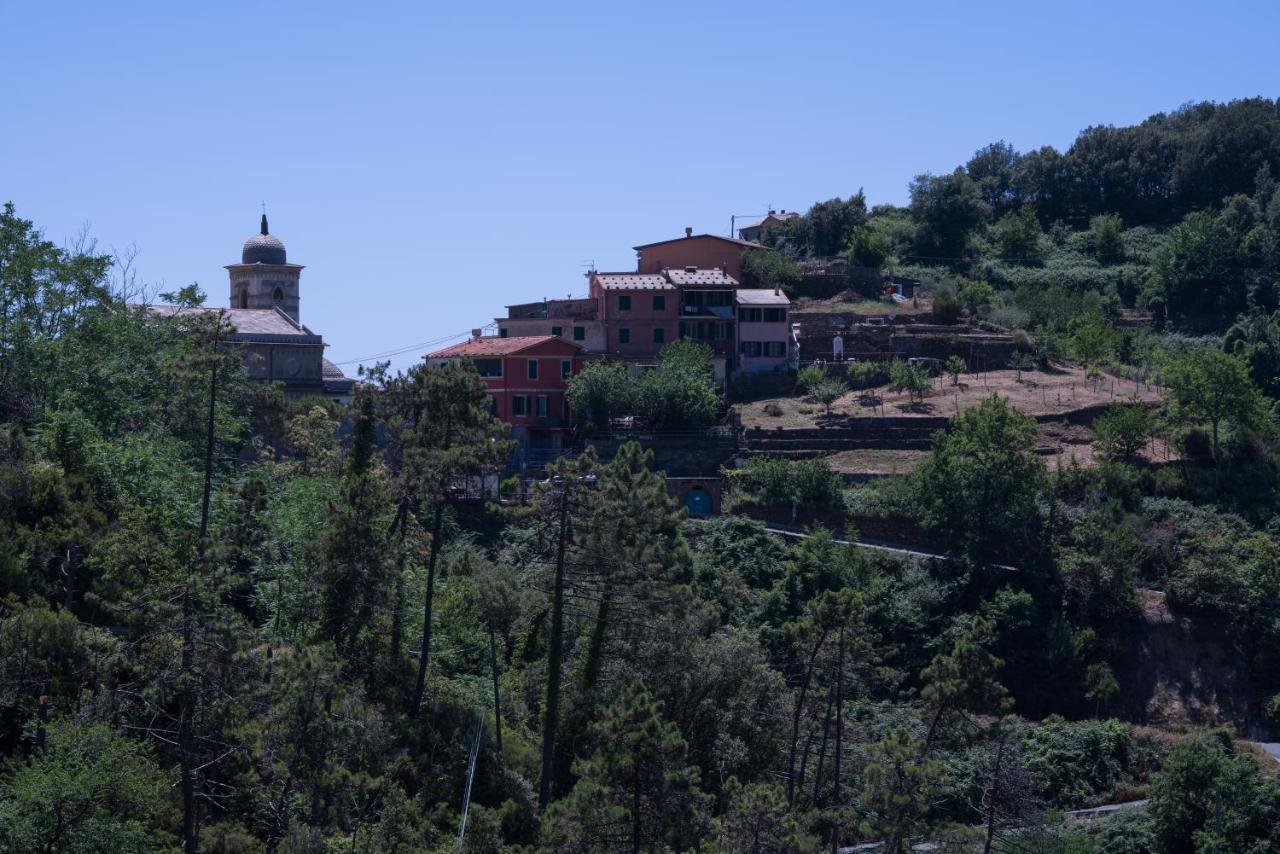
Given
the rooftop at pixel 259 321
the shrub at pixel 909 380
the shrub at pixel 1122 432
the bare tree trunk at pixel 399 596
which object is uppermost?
the rooftop at pixel 259 321

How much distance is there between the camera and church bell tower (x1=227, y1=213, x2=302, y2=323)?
72625mm

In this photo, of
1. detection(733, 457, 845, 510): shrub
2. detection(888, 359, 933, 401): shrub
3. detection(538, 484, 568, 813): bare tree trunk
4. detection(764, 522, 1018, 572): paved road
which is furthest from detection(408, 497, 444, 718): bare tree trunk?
detection(888, 359, 933, 401): shrub

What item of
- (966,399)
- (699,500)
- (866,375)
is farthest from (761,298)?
(699,500)

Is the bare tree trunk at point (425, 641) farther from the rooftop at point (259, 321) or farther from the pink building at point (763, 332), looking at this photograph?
the pink building at point (763, 332)

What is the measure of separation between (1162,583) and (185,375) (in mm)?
29964

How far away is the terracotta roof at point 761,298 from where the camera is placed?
64.2 metres

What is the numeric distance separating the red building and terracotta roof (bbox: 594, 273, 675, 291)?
494cm

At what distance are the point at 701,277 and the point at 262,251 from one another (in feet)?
70.5

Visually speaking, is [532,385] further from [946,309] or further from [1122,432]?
[1122,432]

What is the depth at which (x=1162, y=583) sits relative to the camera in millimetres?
47750

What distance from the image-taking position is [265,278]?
7288 cm

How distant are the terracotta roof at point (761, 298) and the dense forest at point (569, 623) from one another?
305 inches

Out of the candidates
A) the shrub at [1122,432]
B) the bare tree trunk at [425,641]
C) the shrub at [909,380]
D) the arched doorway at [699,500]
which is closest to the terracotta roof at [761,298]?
the shrub at [909,380]

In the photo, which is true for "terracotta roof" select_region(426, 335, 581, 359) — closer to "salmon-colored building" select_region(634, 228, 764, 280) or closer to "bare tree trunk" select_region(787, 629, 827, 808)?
"salmon-colored building" select_region(634, 228, 764, 280)
